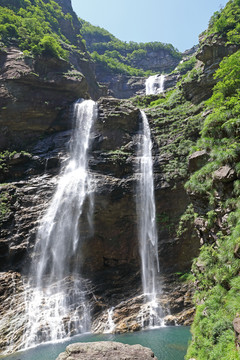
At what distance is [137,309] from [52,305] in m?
4.98

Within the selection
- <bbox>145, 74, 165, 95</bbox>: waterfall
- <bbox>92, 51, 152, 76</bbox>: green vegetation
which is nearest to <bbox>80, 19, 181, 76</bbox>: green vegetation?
<bbox>92, 51, 152, 76</bbox>: green vegetation

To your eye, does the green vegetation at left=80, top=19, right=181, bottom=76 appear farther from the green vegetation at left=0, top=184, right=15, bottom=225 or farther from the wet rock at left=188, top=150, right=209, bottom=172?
the wet rock at left=188, top=150, right=209, bottom=172

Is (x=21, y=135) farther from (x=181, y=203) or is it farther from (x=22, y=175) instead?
(x=181, y=203)

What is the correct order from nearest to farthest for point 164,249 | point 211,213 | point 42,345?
1. point 211,213
2. point 42,345
3. point 164,249

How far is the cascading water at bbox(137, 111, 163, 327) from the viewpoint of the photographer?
14714mm

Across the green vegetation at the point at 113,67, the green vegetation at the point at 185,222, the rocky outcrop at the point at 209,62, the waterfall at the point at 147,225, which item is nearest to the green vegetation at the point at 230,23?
the rocky outcrop at the point at 209,62

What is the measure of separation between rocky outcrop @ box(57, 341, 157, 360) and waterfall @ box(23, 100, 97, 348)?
23.9ft

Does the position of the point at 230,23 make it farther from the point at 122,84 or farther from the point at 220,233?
the point at 122,84

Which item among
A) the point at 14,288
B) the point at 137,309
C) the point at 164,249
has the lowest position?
the point at 137,309

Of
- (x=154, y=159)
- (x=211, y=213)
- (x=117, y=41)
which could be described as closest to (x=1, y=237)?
(x=154, y=159)

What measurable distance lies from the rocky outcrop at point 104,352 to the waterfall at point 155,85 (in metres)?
42.4

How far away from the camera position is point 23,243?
17203 mm

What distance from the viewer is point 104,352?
267 inches

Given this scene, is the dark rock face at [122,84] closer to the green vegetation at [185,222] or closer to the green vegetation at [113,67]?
the green vegetation at [113,67]
